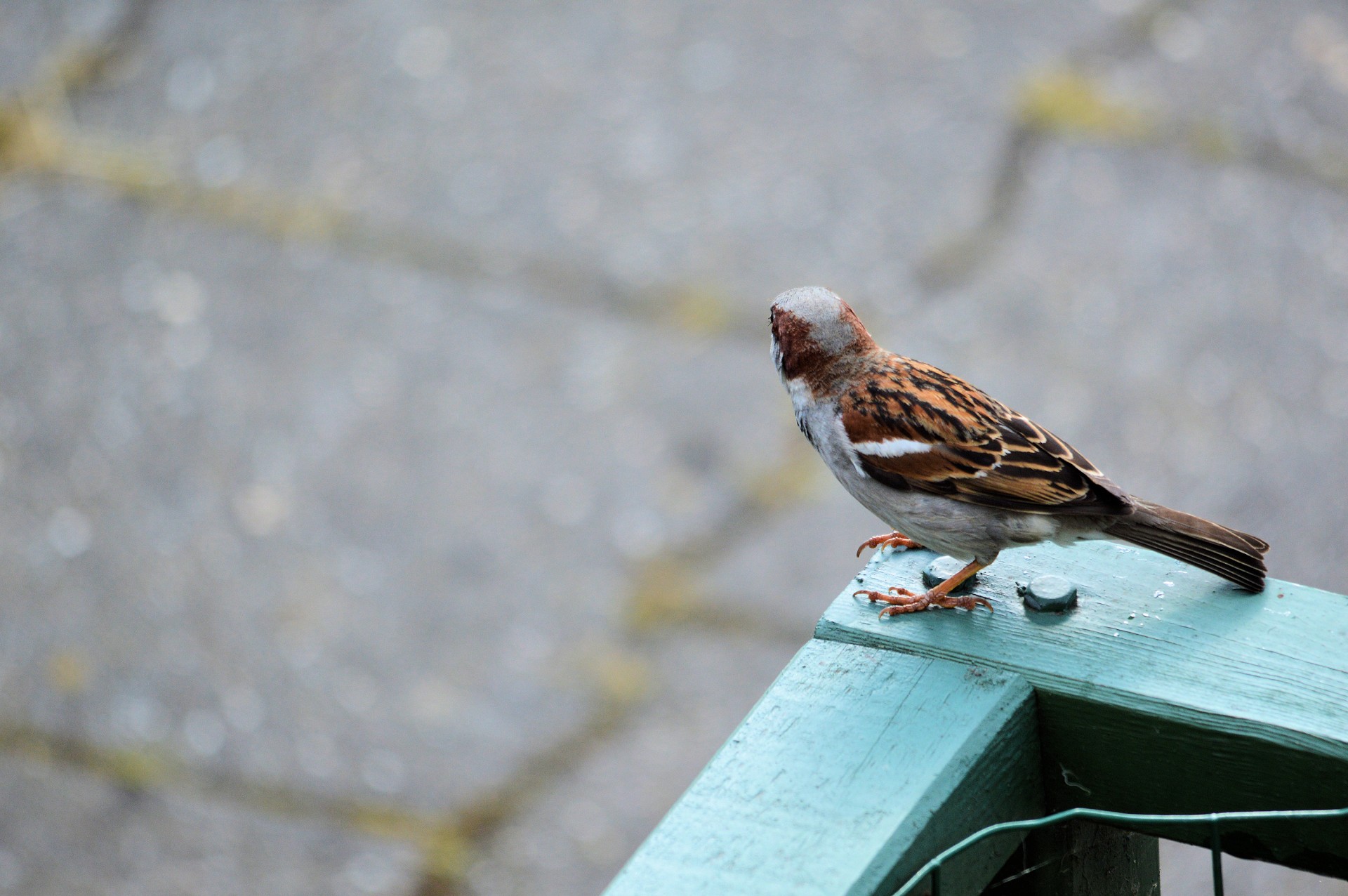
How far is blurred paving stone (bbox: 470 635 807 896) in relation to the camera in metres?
3.79

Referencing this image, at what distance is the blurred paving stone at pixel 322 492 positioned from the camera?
420 centimetres

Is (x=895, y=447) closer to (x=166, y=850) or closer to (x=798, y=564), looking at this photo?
(x=798, y=564)

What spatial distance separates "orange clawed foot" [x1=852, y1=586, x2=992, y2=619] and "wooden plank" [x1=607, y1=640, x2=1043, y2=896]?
0.11 m

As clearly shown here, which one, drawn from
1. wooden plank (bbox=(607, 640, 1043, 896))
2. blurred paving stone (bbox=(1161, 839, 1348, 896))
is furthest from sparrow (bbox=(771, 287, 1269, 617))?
blurred paving stone (bbox=(1161, 839, 1348, 896))

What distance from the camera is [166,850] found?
3857mm

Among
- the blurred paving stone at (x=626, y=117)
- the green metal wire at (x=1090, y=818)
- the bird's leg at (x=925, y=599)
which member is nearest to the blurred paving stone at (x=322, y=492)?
the blurred paving stone at (x=626, y=117)

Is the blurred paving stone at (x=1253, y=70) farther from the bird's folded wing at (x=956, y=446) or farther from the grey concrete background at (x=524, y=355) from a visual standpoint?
the bird's folded wing at (x=956, y=446)

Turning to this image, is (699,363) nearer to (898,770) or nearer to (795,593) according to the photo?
(795,593)

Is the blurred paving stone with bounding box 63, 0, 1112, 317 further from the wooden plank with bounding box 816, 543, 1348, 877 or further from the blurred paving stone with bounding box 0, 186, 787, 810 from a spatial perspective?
the wooden plank with bounding box 816, 543, 1348, 877

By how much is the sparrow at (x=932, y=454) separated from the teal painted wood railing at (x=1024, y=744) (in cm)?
31

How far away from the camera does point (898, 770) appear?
60.6 inches

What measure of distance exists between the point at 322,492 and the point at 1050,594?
3392 millimetres

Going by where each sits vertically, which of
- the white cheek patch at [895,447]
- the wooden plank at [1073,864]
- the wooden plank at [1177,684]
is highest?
the white cheek patch at [895,447]

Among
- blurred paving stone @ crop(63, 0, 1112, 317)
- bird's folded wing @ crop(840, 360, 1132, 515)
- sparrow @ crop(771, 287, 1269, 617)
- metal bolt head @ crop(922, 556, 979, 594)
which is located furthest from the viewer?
blurred paving stone @ crop(63, 0, 1112, 317)
